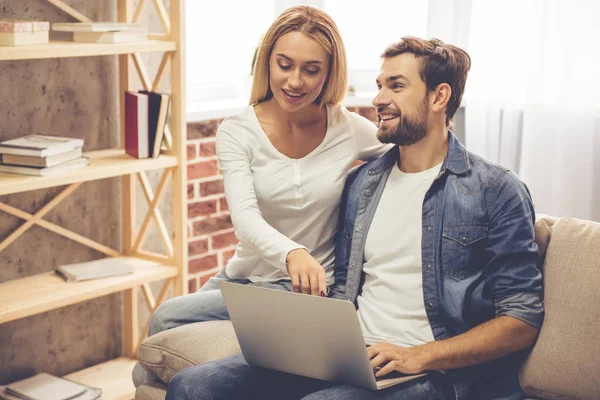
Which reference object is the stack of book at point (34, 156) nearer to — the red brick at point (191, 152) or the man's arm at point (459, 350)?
the red brick at point (191, 152)

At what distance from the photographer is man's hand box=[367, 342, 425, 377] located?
1.85 metres

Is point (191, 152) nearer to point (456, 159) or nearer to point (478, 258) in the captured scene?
point (456, 159)

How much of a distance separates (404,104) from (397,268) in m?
0.40

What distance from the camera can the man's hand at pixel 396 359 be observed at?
1.85 metres

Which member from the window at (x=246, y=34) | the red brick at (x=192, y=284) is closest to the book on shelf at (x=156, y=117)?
the window at (x=246, y=34)

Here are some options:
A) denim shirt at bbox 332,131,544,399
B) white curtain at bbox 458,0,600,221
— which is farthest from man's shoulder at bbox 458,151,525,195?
white curtain at bbox 458,0,600,221

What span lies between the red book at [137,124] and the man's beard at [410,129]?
3.65 ft

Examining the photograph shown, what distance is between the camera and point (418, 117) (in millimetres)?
2070

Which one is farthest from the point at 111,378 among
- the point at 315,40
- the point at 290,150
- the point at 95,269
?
the point at 315,40

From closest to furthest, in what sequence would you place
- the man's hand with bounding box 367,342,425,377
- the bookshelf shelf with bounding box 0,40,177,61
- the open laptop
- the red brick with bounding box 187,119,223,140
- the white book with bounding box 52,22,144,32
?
the open laptop → the man's hand with bounding box 367,342,425,377 → the bookshelf shelf with bounding box 0,40,177,61 → the white book with bounding box 52,22,144,32 → the red brick with bounding box 187,119,223,140

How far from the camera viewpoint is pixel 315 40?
7.04 feet

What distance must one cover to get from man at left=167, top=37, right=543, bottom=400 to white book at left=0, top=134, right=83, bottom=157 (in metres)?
0.96

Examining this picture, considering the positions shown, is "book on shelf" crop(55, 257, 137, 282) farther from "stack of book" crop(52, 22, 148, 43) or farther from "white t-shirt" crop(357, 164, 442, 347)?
"white t-shirt" crop(357, 164, 442, 347)

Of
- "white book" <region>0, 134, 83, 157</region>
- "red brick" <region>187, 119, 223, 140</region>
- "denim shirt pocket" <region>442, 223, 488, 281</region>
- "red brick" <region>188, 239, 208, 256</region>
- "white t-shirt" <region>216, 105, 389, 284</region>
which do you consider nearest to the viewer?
"denim shirt pocket" <region>442, 223, 488, 281</region>
